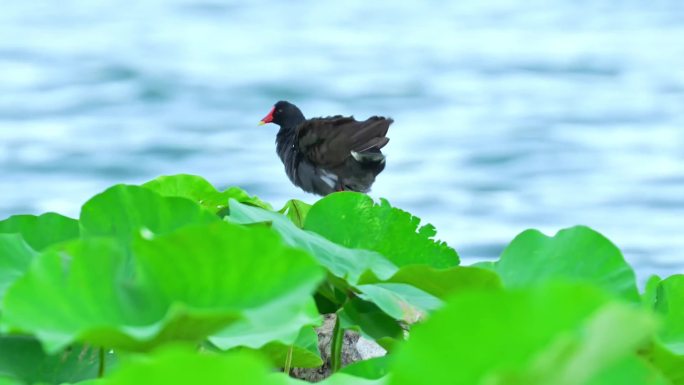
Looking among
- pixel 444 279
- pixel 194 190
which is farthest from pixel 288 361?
pixel 194 190

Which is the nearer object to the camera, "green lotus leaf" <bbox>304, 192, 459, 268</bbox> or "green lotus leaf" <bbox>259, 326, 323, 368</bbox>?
"green lotus leaf" <bbox>259, 326, 323, 368</bbox>

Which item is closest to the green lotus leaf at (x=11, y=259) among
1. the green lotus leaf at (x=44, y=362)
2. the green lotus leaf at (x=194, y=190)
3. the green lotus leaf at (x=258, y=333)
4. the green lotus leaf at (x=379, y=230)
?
the green lotus leaf at (x=44, y=362)

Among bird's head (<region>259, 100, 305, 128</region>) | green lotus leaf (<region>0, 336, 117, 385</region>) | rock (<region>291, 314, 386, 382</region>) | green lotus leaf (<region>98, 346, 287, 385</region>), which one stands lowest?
bird's head (<region>259, 100, 305, 128</region>)

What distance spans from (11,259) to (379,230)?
30 centimetres

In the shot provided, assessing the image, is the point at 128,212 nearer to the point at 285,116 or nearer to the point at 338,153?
the point at 338,153

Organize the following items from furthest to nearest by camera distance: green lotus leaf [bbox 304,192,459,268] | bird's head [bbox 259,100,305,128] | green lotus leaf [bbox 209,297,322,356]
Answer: bird's head [bbox 259,100,305,128]
green lotus leaf [bbox 304,192,459,268]
green lotus leaf [bbox 209,297,322,356]

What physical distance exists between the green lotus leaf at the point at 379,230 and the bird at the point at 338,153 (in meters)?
3.07

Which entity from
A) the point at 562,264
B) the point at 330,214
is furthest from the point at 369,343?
the point at 562,264

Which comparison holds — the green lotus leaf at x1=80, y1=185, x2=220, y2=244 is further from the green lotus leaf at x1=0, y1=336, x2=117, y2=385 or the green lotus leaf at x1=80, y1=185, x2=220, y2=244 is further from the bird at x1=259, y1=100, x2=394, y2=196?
the bird at x1=259, y1=100, x2=394, y2=196

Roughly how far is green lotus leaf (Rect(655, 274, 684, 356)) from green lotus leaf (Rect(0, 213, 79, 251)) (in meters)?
0.42

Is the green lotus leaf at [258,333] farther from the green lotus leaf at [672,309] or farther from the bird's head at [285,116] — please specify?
the bird's head at [285,116]

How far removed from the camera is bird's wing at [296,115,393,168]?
4008 mm

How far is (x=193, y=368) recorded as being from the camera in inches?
13.7

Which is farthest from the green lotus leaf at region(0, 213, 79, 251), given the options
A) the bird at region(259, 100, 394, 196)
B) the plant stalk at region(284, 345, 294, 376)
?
the bird at region(259, 100, 394, 196)
